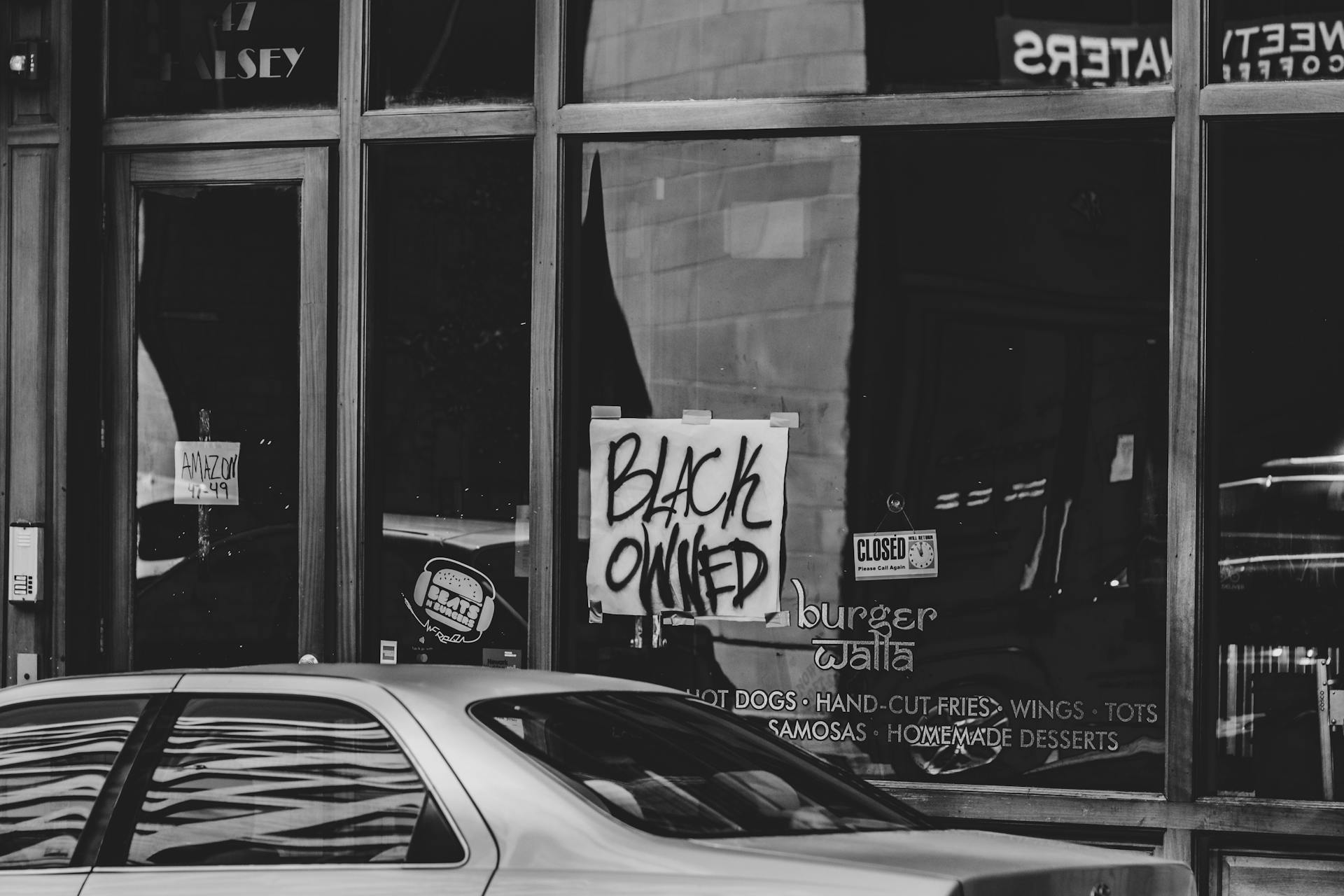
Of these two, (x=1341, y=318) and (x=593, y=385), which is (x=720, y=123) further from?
(x=1341, y=318)

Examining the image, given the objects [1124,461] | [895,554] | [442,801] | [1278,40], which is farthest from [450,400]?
[442,801]

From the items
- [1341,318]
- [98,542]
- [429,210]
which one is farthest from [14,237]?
[1341,318]

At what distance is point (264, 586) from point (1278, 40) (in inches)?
202

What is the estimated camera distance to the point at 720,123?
309 inches

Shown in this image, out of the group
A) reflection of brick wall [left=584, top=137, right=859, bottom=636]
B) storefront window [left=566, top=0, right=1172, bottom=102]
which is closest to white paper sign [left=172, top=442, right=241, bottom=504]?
reflection of brick wall [left=584, top=137, right=859, bottom=636]

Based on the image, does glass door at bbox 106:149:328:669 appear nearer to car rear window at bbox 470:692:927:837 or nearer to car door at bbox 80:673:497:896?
car door at bbox 80:673:497:896

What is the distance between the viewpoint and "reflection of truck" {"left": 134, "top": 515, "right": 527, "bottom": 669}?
806cm

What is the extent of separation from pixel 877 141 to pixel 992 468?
4.98ft

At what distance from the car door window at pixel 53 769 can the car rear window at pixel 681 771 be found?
100 centimetres

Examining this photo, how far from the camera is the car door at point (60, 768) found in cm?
417

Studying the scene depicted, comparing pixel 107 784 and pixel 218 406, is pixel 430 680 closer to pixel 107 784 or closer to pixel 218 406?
pixel 107 784

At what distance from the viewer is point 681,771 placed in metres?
4.01

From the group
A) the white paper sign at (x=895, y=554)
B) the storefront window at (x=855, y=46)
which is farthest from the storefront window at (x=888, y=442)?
the storefront window at (x=855, y=46)

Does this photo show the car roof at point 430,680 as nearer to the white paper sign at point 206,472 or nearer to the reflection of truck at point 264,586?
the reflection of truck at point 264,586
